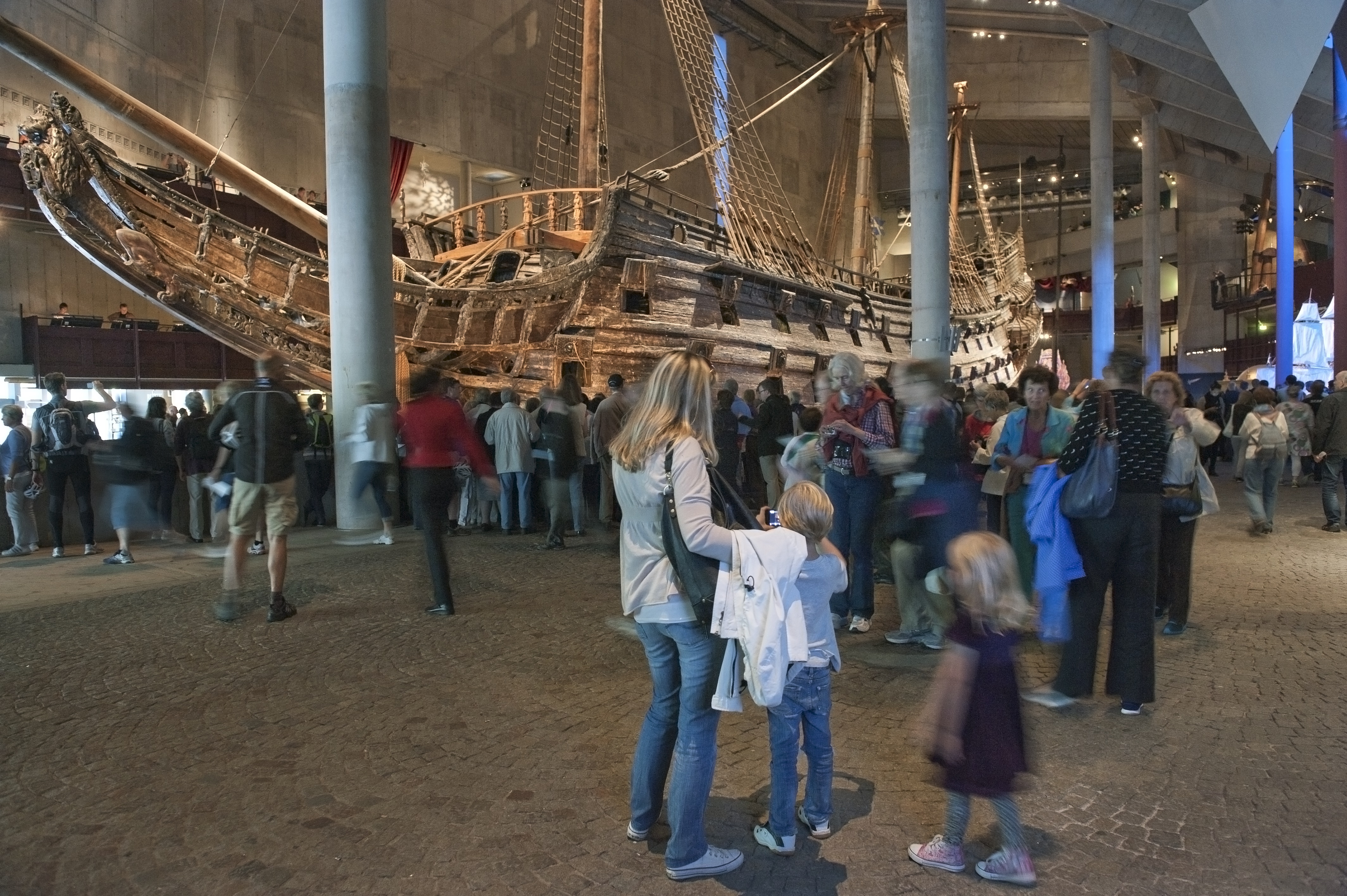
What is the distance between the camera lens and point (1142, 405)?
4234 millimetres

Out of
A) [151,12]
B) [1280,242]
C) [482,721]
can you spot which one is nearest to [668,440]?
[482,721]

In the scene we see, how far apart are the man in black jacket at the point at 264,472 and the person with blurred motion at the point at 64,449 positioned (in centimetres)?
335

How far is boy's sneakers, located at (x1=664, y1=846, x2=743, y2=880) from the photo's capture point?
112 inches

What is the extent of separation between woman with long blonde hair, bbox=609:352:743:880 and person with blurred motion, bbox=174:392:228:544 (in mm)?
7357

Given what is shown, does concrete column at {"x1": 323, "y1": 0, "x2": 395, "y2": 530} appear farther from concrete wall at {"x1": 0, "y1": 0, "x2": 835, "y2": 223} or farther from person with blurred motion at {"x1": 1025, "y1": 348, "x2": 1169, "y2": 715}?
concrete wall at {"x1": 0, "y1": 0, "x2": 835, "y2": 223}

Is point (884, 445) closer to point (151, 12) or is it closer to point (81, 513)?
point (81, 513)

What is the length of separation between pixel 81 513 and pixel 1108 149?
27925 millimetres

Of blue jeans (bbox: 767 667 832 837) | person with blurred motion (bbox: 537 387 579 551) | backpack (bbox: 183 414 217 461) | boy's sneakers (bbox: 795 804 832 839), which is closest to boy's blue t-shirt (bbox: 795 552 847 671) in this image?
blue jeans (bbox: 767 667 832 837)

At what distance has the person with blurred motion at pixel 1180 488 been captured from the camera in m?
5.34

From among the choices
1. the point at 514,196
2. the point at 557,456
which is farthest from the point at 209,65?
the point at 557,456

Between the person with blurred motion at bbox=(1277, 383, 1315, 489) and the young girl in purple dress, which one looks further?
the person with blurred motion at bbox=(1277, 383, 1315, 489)

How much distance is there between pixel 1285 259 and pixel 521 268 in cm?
1907

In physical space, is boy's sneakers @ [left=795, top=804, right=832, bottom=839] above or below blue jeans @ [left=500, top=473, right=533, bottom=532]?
below

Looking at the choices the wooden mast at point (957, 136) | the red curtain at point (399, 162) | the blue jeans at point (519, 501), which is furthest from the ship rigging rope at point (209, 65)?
the wooden mast at point (957, 136)
